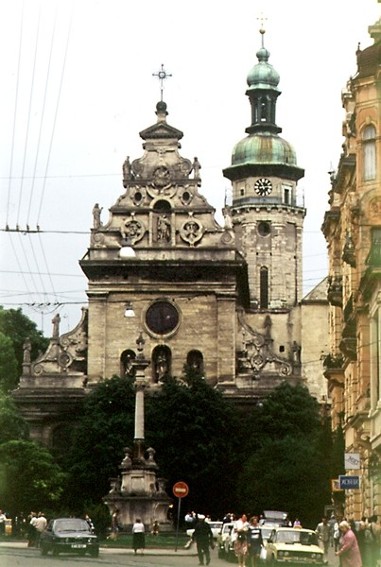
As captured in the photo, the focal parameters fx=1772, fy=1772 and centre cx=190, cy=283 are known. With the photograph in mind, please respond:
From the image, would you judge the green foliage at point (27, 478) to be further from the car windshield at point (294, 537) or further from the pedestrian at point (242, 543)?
the car windshield at point (294, 537)

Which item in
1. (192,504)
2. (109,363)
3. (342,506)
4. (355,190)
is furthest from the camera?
(109,363)

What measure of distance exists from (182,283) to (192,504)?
717 inches

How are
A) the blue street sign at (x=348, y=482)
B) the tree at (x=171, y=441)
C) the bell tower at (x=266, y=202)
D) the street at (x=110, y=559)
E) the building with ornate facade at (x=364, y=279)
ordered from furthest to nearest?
the bell tower at (x=266, y=202) < the tree at (x=171, y=441) < the building with ornate facade at (x=364, y=279) < the blue street sign at (x=348, y=482) < the street at (x=110, y=559)

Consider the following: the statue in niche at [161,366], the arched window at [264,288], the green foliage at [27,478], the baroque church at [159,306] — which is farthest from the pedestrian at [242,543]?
the arched window at [264,288]

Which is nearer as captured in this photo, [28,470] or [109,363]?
[28,470]

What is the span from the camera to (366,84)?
5878 cm

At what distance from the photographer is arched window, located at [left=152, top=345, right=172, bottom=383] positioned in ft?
378

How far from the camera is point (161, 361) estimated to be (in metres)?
115

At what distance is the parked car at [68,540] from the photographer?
5381cm

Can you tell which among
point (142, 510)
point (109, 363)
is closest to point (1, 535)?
point (142, 510)

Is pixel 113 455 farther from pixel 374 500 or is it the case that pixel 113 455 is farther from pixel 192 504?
pixel 374 500

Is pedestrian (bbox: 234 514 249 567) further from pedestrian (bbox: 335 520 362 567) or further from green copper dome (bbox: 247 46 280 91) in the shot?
green copper dome (bbox: 247 46 280 91)

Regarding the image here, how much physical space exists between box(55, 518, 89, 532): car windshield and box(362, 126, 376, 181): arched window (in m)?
15.1

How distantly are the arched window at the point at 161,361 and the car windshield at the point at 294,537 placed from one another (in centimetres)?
6691
